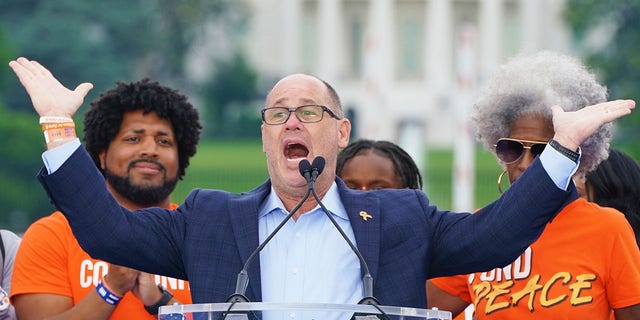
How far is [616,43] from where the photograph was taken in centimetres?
5712

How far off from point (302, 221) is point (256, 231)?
16 centimetres

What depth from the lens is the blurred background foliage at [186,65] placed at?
147 feet

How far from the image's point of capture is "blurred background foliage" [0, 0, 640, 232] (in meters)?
44.7

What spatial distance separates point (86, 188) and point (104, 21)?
63174 millimetres

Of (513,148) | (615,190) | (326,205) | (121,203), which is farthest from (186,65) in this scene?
(326,205)

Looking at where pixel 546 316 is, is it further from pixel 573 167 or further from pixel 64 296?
pixel 64 296

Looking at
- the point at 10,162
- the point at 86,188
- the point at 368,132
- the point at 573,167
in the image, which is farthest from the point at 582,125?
the point at 10,162

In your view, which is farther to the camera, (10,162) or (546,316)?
(10,162)

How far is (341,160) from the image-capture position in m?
7.27

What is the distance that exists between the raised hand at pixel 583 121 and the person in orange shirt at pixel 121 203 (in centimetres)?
182

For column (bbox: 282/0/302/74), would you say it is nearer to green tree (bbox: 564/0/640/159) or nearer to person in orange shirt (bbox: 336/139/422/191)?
green tree (bbox: 564/0/640/159)

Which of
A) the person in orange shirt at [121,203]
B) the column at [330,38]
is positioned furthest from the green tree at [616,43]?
the person in orange shirt at [121,203]

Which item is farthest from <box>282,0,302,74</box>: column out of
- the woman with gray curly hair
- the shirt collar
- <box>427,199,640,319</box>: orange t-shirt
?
the shirt collar

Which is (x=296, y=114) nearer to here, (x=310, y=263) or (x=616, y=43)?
(x=310, y=263)
